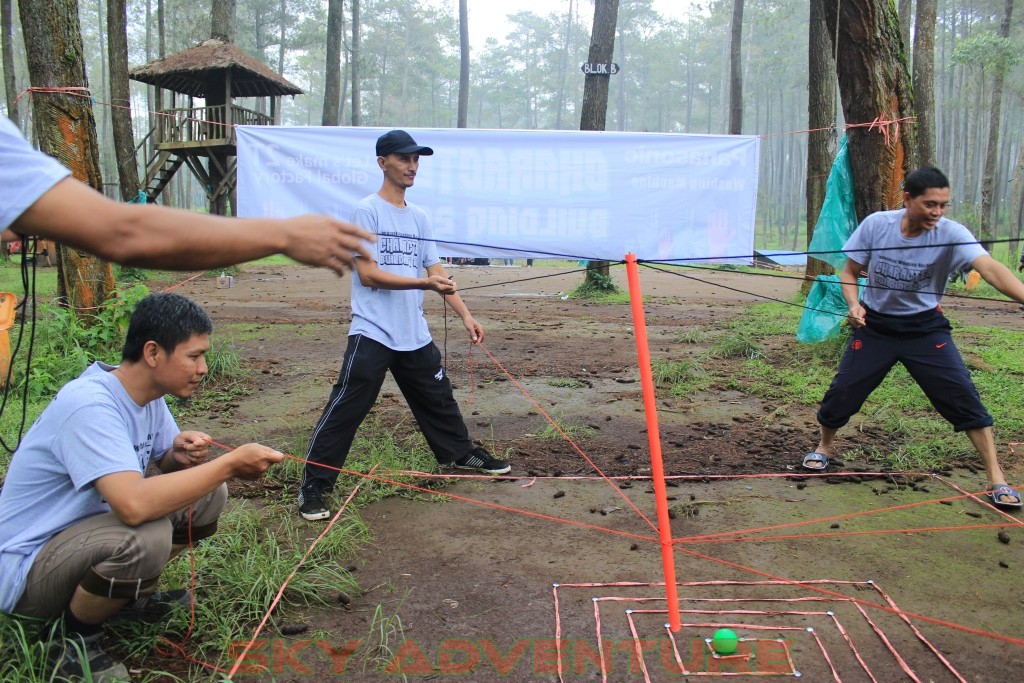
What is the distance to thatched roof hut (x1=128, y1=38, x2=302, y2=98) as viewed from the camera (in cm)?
A: 1883

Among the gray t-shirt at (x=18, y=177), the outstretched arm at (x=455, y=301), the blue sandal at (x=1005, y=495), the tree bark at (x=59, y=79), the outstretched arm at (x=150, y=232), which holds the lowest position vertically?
the blue sandal at (x=1005, y=495)

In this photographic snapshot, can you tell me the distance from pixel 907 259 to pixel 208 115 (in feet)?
64.1

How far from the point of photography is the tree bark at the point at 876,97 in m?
6.18

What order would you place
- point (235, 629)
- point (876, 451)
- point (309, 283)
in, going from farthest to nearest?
1. point (309, 283)
2. point (876, 451)
3. point (235, 629)

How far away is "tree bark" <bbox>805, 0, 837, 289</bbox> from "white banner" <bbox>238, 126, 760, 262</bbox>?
1325 millimetres

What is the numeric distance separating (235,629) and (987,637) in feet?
8.96

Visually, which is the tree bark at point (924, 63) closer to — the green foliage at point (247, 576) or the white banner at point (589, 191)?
the white banner at point (589, 191)

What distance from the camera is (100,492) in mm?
2270

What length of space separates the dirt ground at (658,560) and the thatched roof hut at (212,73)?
15153mm

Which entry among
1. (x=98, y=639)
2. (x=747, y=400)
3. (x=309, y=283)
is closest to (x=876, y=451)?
(x=747, y=400)

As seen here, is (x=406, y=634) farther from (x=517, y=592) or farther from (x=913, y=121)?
(x=913, y=121)

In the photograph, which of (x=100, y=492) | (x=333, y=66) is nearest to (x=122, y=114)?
(x=333, y=66)

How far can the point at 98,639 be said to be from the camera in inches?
96.9

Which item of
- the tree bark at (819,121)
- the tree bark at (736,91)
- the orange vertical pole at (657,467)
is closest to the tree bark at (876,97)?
the tree bark at (819,121)
